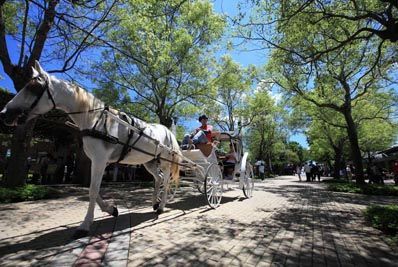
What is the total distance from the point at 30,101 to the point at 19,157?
6744mm

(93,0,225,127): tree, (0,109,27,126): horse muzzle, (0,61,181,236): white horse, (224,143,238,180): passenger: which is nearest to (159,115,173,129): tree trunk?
(93,0,225,127): tree

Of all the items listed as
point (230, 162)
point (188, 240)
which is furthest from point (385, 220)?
point (230, 162)

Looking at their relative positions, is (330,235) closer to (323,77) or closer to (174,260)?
(174,260)

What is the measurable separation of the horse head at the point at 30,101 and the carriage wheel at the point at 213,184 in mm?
4879

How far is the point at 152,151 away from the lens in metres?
6.97

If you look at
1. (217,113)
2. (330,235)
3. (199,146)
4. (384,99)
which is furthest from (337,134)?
(330,235)

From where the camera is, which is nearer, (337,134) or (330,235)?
(330,235)

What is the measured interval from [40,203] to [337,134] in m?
30.5

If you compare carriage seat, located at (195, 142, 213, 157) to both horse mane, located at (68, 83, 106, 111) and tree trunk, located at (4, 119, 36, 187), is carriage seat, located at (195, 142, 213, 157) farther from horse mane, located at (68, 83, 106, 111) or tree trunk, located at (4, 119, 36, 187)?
tree trunk, located at (4, 119, 36, 187)

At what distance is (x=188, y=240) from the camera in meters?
5.10

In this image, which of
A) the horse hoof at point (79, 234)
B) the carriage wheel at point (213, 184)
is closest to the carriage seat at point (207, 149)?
the carriage wheel at point (213, 184)

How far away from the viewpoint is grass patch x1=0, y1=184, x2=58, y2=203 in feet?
29.6

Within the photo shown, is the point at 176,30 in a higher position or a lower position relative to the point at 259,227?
higher

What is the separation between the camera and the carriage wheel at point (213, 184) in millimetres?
8922
